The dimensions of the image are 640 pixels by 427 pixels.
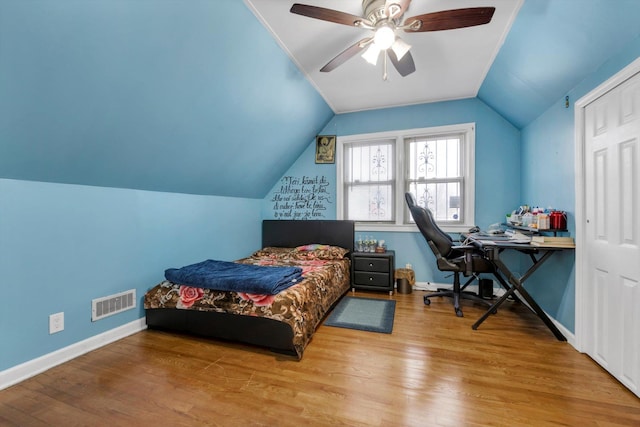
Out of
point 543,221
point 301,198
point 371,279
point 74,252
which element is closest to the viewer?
point 74,252

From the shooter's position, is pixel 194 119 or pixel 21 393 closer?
pixel 21 393

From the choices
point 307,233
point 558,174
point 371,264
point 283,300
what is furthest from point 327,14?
point 307,233

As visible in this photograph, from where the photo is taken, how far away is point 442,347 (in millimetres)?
2135

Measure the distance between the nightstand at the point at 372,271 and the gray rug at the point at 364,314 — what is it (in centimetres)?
27

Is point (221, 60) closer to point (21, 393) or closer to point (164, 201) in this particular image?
point (164, 201)

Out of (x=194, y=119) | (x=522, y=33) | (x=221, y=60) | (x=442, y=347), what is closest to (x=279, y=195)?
(x=194, y=119)

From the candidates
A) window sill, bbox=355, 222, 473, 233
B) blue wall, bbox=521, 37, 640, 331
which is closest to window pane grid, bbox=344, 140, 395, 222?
window sill, bbox=355, 222, 473, 233

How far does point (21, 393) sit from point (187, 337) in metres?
0.96

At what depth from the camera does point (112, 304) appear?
2221mm

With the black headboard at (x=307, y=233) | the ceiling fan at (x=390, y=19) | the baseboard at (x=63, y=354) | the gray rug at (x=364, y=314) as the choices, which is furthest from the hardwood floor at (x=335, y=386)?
the ceiling fan at (x=390, y=19)

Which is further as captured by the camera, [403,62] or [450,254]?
[450,254]

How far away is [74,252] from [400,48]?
9.41 feet

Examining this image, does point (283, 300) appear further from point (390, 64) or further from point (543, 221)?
point (390, 64)

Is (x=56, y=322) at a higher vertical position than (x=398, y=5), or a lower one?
lower
